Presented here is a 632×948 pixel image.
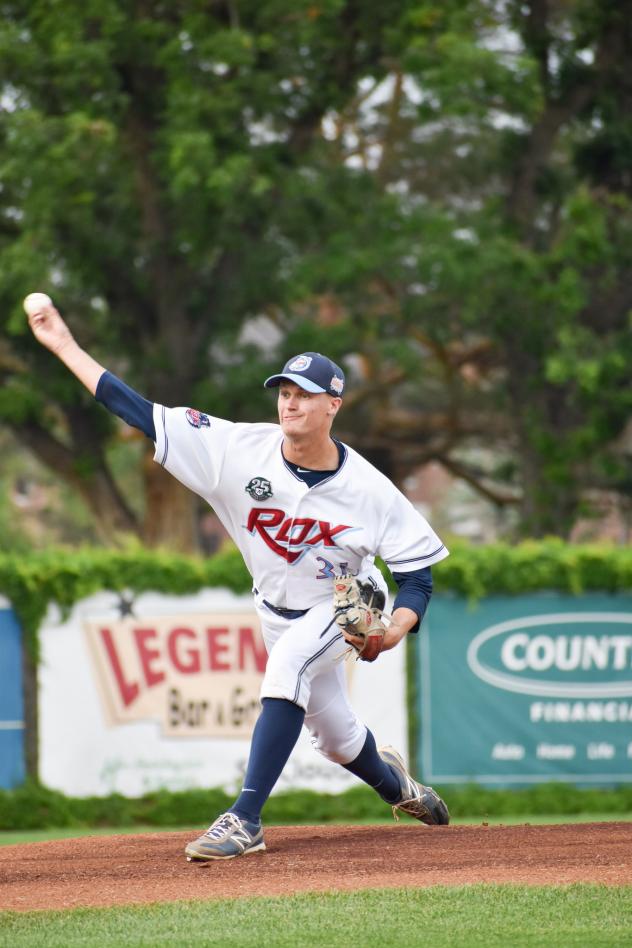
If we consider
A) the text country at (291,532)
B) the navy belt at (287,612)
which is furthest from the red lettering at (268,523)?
the navy belt at (287,612)

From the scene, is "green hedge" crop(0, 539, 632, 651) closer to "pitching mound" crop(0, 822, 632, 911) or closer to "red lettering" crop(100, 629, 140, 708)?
"red lettering" crop(100, 629, 140, 708)

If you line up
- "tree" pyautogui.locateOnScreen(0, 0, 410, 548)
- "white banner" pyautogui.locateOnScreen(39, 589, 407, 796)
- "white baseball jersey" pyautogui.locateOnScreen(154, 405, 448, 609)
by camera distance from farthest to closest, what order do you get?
1. "tree" pyautogui.locateOnScreen(0, 0, 410, 548)
2. "white banner" pyautogui.locateOnScreen(39, 589, 407, 796)
3. "white baseball jersey" pyautogui.locateOnScreen(154, 405, 448, 609)

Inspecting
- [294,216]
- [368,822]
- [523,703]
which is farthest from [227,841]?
[294,216]

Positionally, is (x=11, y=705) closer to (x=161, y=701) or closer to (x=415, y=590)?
(x=161, y=701)

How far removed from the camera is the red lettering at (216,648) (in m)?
11.6

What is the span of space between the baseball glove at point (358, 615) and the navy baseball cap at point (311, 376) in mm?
783

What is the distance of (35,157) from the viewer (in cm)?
1712

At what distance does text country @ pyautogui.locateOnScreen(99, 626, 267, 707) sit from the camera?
11.6 metres

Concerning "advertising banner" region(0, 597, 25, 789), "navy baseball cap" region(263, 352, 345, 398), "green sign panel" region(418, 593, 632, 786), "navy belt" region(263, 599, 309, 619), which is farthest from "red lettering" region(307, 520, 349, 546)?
"advertising banner" region(0, 597, 25, 789)

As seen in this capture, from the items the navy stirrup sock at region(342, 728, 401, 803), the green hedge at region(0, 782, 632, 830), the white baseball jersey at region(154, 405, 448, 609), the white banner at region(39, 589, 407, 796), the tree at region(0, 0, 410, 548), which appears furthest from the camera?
the tree at region(0, 0, 410, 548)

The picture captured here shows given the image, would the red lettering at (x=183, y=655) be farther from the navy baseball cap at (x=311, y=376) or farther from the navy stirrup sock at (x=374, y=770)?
the navy baseball cap at (x=311, y=376)

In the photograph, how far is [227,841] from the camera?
5.46 m

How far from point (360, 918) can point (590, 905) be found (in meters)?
0.82

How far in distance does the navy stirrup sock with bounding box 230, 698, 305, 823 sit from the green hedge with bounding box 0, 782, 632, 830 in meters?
5.90
